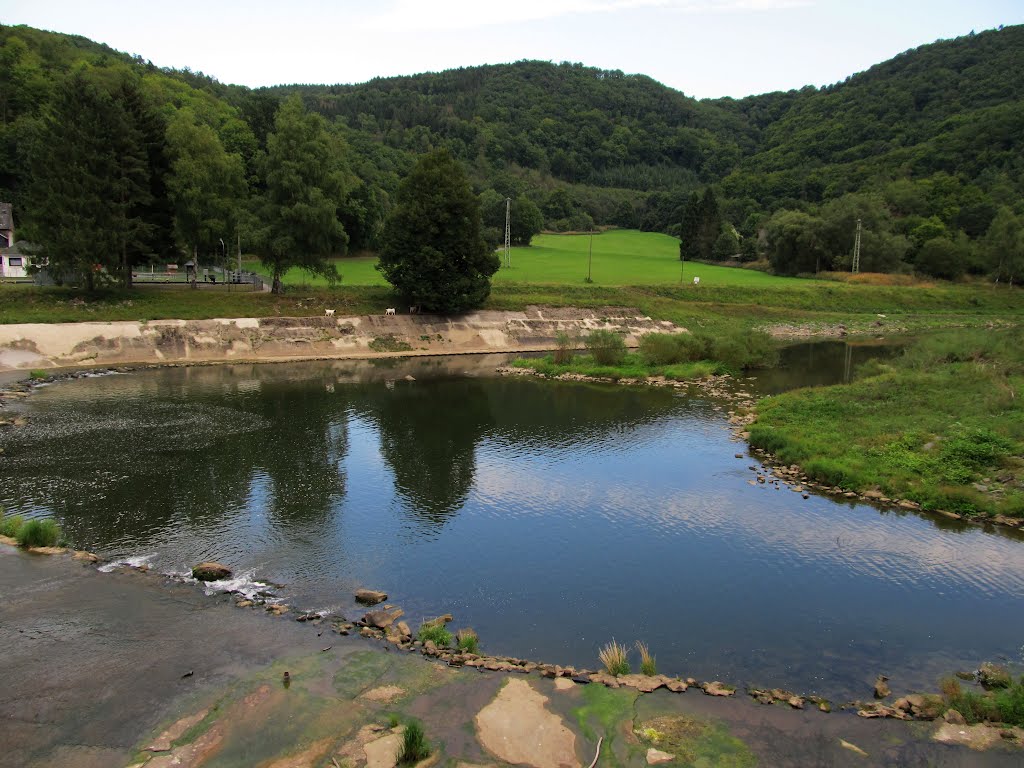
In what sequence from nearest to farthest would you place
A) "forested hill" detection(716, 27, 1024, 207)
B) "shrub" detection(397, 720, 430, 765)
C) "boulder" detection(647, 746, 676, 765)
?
"shrub" detection(397, 720, 430, 765) < "boulder" detection(647, 746, 676, 765) < "forested hill" detection(716, 27, 1024, 207)

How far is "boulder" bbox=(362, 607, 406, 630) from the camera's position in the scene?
46.9 feet

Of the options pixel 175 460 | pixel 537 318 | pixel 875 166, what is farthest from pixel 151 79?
pixel 875 166

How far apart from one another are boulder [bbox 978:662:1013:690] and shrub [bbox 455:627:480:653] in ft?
29.4

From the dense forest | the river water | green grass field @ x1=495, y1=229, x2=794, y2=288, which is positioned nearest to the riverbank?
the river water

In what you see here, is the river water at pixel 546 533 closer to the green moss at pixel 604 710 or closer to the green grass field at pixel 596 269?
the green moss at pixel 604 710

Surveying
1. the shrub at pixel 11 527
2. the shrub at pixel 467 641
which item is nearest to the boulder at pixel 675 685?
the shrub at pixel 467 641

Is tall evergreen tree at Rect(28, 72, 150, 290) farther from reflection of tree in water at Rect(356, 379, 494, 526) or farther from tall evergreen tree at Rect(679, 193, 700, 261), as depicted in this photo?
tall evergreen tree at Rect(679, 193, 700, 261)

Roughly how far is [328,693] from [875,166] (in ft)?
473

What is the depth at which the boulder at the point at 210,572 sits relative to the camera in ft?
53.5

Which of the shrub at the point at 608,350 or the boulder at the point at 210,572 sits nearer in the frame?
the boulder at the point at 210,572

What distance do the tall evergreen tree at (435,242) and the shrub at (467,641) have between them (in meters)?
42.6

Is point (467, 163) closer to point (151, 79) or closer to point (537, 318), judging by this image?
point (151, 79)

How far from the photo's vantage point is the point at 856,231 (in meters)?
91.2

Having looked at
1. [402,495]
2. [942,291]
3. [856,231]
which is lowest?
[402,495]
